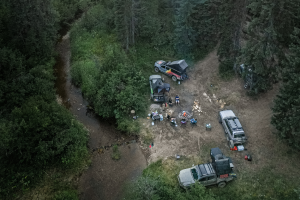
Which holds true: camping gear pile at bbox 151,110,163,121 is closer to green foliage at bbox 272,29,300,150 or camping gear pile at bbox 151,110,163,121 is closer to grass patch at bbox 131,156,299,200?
grass patch at bbox 131,156,299,200

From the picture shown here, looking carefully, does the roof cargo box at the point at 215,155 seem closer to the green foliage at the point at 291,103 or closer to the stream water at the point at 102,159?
the green foliage at the point at 291,103

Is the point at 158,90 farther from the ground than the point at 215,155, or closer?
farther from the ground

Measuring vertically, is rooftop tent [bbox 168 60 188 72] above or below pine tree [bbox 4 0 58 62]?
below

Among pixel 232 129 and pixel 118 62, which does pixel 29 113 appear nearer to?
pixel 118 62

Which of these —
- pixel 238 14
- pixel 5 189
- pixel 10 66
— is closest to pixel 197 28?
pixel 238 14

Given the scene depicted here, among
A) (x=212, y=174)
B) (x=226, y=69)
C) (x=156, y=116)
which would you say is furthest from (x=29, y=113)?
(x=226, y=69)

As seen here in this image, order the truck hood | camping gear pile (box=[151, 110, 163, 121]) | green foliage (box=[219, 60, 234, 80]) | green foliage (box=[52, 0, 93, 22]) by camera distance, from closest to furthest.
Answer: the truck hood, camping gear pile (box=[151, 110, 163, 121]), green foliage (box=[219, 60, 234, 80]), green foliage (box=[52, 0, 93, 22])

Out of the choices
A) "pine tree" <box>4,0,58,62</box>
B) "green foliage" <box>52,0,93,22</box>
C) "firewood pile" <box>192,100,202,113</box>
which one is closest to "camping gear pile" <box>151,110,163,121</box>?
"firewood pile" <box>192,100,202,113</box>
